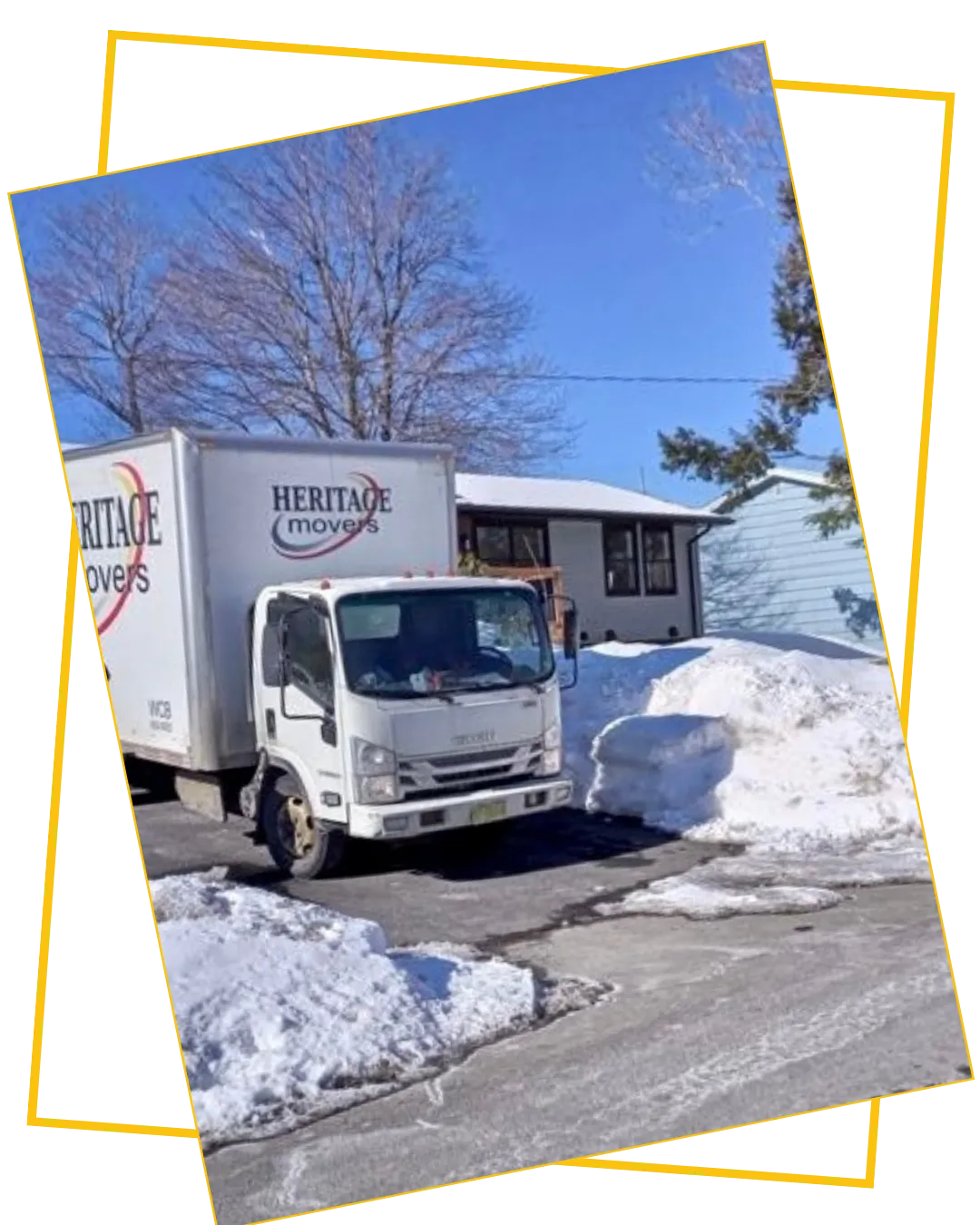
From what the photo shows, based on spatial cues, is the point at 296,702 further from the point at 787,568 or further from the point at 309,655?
the point at 787,568

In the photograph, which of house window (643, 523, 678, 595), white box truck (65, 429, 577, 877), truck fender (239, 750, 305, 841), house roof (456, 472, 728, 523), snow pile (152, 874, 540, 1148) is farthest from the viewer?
house window (643, 523, 678, 595)

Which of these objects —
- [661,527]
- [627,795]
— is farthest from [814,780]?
[661,527]

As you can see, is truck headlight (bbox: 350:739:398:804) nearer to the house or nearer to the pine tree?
the house

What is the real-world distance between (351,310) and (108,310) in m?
0.69

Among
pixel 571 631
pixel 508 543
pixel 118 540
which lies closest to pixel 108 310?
pixel 118 540

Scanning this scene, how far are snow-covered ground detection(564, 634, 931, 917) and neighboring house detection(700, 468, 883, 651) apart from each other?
3.5 inches

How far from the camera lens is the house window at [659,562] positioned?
13.2ft

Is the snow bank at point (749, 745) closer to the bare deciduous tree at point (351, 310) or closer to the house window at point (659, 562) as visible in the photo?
the house window at point (659, 562)

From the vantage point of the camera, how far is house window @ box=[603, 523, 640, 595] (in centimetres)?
400

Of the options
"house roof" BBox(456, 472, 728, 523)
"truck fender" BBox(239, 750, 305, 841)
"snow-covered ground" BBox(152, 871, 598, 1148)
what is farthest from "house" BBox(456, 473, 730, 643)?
"snow-covered ground" BBox(152, 871, 598, 1148)

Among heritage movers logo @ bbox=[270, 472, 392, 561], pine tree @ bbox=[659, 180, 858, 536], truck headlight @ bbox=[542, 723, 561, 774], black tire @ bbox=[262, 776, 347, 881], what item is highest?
pine tree @ bbox=[659, 180, 858, 536]

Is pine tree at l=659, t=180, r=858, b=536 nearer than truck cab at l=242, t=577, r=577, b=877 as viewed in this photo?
No

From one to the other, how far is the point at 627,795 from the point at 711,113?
2.26 m

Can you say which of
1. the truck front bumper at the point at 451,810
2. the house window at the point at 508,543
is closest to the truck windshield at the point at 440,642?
the house window at the point at 508,543
